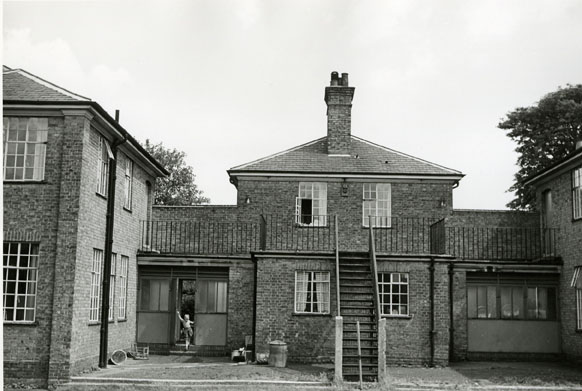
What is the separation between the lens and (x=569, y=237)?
19781 millimetres

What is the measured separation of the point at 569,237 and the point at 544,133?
13486mm

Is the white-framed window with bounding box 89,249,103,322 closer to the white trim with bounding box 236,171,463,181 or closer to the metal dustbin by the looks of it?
the metal dustbin

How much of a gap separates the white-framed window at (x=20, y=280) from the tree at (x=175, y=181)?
94.5 ft

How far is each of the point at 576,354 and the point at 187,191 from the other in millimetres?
30577

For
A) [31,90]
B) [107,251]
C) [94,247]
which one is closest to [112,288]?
[107,251]

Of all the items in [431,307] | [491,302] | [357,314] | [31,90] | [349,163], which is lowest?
[357,314]

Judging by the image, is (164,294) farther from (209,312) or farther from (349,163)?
(349,163)

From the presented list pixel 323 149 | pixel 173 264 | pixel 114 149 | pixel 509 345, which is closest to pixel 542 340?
pixel 509 345

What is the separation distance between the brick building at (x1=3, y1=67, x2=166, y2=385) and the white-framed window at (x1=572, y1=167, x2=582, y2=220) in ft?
43.8

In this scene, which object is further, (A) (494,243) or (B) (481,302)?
(A) (494,243)

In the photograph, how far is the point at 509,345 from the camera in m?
20.5

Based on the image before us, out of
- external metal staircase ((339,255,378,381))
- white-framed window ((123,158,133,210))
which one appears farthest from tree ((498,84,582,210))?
white-framed window ((123,158,133,210))

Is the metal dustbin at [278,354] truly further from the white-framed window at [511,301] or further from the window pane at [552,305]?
the window pane at [552,305]

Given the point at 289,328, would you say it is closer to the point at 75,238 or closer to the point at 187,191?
the point at 75,238
